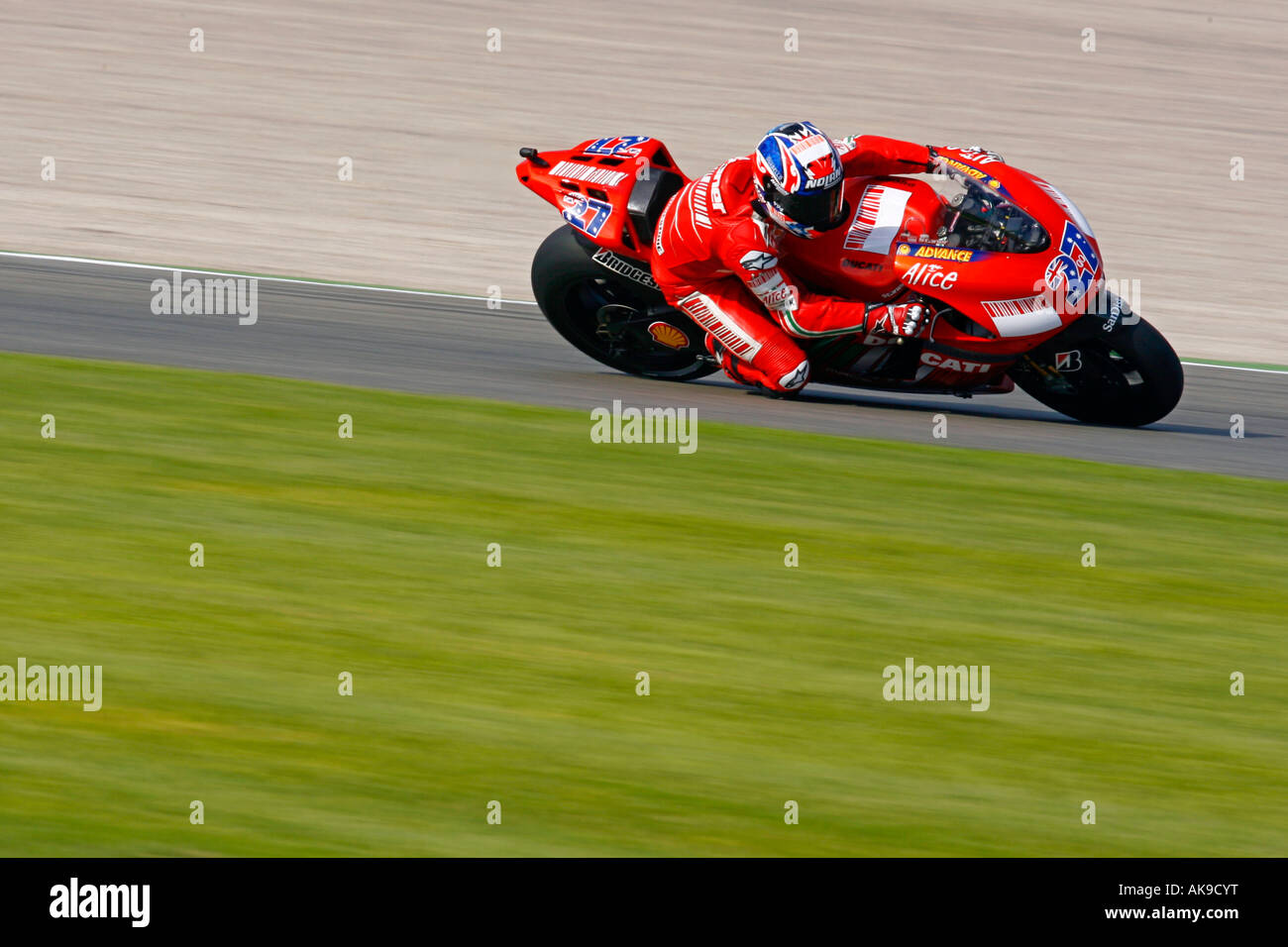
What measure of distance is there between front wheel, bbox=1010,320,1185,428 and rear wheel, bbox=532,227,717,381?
6.72ft

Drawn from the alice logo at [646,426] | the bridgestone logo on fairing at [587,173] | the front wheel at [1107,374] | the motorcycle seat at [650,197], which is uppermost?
the bridgestone logo on fairing at [587,173]

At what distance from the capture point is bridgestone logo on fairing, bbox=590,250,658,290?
34.8ft

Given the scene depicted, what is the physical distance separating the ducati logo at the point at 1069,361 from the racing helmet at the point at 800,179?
1.45 meters

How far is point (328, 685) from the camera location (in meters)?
6.86

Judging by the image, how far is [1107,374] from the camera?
10.1m

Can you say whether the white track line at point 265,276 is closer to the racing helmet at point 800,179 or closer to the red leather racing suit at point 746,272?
the red leather racing suit at point 746,272

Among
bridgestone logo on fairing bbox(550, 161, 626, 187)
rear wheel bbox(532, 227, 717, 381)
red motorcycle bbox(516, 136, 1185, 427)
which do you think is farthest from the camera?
rear wheel bbox(532, 227, 717, 381)

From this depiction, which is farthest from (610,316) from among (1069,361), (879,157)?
(1069,361)

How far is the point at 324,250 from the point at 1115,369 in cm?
698

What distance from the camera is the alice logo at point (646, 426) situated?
10.1 m

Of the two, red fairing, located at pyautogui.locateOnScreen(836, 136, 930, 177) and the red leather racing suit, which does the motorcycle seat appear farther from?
red fairing, located at pyautogui.locateOnScreen(836, 136, 930, 177)

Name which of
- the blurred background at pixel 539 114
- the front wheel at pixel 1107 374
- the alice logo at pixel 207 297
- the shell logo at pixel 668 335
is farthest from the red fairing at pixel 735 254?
the blurred background at pixel 539 114

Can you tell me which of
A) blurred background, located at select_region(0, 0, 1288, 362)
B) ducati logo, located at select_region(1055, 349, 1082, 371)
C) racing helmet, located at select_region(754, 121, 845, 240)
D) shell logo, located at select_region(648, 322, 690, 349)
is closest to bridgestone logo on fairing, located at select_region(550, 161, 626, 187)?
shell logo, located at select_region(648, 322, 690, 349)

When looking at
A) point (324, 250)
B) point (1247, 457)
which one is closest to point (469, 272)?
point (324, 250)
